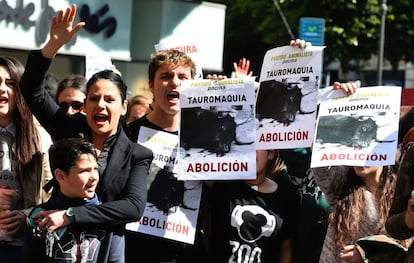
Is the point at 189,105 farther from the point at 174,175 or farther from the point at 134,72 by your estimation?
the point at 134,72

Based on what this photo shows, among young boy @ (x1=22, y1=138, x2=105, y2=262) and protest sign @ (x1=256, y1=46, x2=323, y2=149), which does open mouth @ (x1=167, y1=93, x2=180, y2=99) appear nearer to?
protest sign @ (x1=256, y1=46, x2=323, y2=149)

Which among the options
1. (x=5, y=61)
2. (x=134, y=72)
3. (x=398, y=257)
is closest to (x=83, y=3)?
(x=134, y=72)

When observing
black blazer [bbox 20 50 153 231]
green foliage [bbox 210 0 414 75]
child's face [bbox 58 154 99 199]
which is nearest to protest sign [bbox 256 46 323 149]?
black blazer [bbox 20 50 153 231]

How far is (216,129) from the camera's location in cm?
400

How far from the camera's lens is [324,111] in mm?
4012

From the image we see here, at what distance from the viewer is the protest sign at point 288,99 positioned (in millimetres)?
4012

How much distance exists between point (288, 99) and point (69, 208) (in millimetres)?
1279

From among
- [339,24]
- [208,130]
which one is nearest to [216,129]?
[208,130]

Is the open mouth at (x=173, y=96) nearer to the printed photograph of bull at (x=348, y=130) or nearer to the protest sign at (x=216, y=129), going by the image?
the protest sign at (x=216, y=129)

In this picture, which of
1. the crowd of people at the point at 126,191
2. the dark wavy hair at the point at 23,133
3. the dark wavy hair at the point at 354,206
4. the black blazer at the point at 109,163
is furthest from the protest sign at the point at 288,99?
the dark wavy hair at the point at 23,133

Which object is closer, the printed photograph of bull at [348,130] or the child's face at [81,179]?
the child's face at [81,179]

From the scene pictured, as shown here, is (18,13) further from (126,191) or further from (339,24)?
(339,24)

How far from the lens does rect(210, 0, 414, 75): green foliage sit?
21.2 meters

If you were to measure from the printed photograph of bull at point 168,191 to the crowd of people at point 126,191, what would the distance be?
6 centimetres
